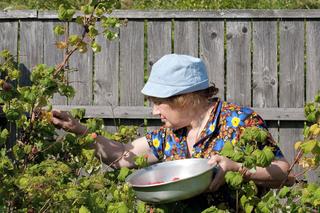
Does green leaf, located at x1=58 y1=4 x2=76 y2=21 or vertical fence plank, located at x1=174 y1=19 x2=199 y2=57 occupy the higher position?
green leaf, located at x1=58 y1=4 x2=76 y2=21

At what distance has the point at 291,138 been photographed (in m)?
7.12

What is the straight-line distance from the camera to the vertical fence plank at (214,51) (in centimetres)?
716

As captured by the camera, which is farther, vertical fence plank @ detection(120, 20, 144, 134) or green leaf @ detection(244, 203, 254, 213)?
vertical fence plank @ detection(120, 20, 144, 134)

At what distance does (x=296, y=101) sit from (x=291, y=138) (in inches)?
12.2

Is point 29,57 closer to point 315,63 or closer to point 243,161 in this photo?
point 315,63

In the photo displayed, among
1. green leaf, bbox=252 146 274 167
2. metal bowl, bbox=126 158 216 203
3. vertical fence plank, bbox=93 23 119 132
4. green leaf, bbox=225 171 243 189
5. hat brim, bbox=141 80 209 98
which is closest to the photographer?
green leaf, bbox=252 146 274 167

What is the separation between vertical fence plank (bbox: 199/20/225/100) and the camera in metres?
7.16

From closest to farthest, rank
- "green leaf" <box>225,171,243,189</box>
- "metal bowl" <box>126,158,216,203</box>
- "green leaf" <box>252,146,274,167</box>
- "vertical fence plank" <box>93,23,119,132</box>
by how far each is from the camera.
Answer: "green leaf" <box>252,146,274,167</box> → "green leaf" <box>225,171,243,189</box> → "metal bowl" <box>126,158,216,203</box> → "vertical fence plank" <box>93,23,119,132</box>

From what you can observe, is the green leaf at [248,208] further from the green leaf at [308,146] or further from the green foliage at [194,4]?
the green foliage at [194,4]

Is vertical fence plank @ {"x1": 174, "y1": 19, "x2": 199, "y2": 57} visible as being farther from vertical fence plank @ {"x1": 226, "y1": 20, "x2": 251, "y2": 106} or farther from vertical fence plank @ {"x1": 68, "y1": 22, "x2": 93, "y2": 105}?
vertical fence plank @ {"x1": 68, "y1": 22, "x2": 93, "y2": 105}

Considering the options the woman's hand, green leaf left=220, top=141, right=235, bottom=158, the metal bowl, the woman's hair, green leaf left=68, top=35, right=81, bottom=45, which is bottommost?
the metal bowl

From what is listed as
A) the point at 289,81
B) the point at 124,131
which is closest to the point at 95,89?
the point at 289,81

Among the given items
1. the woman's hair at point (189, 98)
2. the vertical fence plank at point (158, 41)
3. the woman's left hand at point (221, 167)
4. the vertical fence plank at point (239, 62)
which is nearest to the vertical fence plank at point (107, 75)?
the vertical fence plank at point (158, 41)

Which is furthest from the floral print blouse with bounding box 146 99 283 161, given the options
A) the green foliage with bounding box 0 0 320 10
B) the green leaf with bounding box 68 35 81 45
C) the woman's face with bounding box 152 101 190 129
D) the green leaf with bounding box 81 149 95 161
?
the green foliage with bounding box 0 0 320 10
